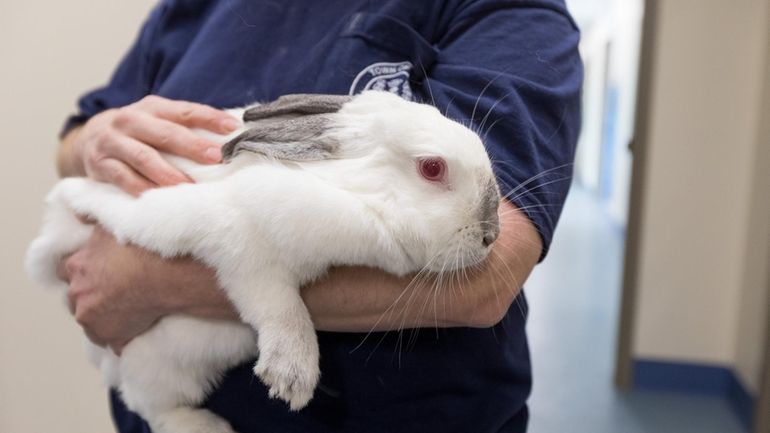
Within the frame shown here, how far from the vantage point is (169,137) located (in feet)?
2.66

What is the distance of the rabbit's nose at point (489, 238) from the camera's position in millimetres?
686

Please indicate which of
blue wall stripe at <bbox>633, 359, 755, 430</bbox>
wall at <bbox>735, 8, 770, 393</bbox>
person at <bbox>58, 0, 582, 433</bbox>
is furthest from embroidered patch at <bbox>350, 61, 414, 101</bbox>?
blue wall stripe at <bbox>633, 359, 755, 430</bbox>

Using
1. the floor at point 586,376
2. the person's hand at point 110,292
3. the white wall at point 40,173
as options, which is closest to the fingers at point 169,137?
the person's hand at point 110,292

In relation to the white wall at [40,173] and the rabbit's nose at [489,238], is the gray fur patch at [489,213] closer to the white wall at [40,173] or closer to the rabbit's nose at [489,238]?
the rabbit's nose at [489,238]

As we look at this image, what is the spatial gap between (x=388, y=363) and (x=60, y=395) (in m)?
1.47

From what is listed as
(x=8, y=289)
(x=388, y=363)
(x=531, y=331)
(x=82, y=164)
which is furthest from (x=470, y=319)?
(x=531, y=331)

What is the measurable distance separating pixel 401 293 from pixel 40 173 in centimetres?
147

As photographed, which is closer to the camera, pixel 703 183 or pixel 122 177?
pixel 122 177

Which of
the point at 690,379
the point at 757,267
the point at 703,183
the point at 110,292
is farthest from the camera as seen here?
the point at 690,379

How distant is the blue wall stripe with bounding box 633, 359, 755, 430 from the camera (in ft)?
8.34

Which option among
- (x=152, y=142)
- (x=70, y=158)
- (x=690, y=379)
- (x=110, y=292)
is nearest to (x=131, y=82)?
(x=70, y=158)

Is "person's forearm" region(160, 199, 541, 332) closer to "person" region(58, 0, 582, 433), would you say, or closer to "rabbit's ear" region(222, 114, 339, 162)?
"person" region(58, 0, 582, 433)

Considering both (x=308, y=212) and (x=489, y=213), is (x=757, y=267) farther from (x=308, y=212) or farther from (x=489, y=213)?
(x=308, y=212)

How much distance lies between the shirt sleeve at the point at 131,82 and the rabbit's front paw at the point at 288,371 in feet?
1.99
